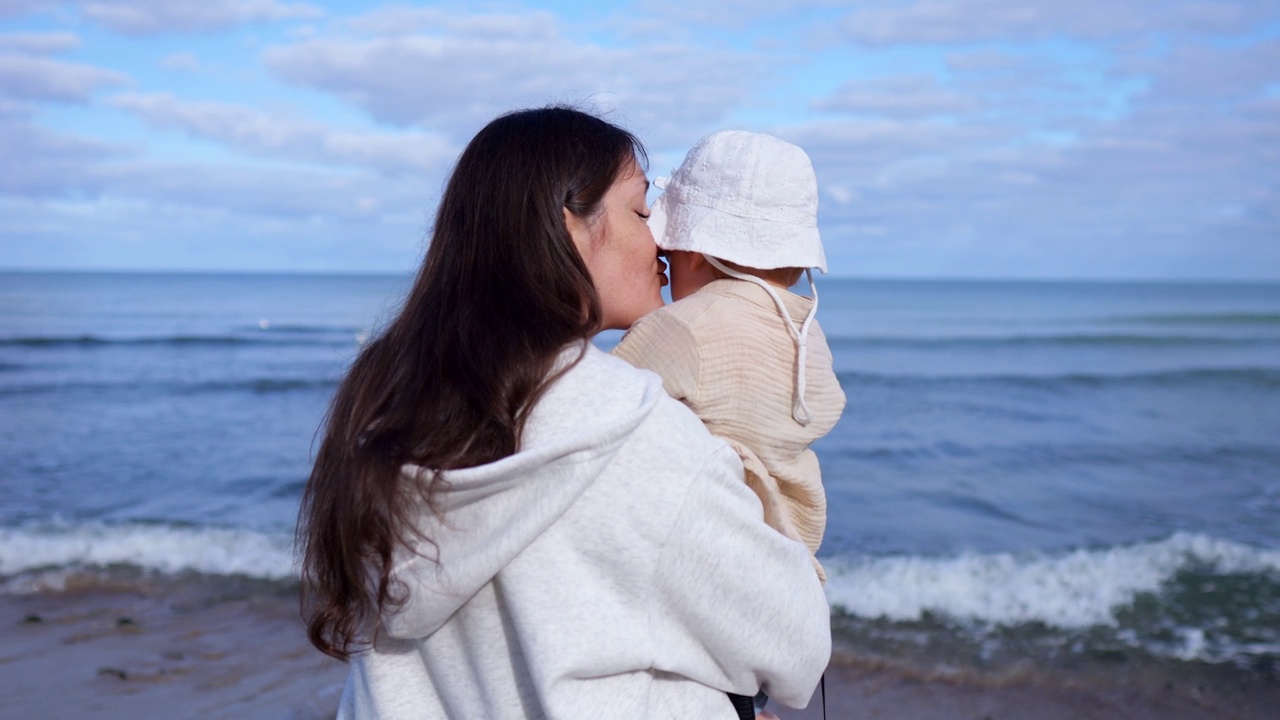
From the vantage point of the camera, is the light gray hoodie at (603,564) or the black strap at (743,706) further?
the black strap at (743,706)

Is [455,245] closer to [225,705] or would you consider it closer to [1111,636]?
[225,705]

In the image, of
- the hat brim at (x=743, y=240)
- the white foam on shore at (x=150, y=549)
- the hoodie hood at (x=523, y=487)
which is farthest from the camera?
the white foam on shore at (x=150, y=549)

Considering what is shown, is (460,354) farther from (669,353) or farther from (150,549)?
(150,549)

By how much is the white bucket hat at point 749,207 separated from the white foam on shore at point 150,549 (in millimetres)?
4743

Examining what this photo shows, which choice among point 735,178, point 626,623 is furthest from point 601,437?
point 735,178

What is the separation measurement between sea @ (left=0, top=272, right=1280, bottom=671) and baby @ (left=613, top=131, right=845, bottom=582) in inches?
20.9

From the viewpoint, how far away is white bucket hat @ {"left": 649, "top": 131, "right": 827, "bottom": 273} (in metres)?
1.81

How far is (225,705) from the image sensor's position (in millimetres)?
4184

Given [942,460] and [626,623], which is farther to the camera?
[942,460]

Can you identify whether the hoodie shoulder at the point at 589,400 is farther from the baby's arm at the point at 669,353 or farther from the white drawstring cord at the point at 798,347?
the white drawstring cord at the point at 798,347

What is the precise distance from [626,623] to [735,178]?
0.97 metres


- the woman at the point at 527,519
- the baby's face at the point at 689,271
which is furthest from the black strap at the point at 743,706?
the baby's face at the point at 689,271

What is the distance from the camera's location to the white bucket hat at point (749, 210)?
181 centimetres

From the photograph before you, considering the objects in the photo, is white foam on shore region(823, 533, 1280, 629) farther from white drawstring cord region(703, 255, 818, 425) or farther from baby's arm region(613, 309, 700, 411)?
baby's arm region(613, 309, 700, 411)
